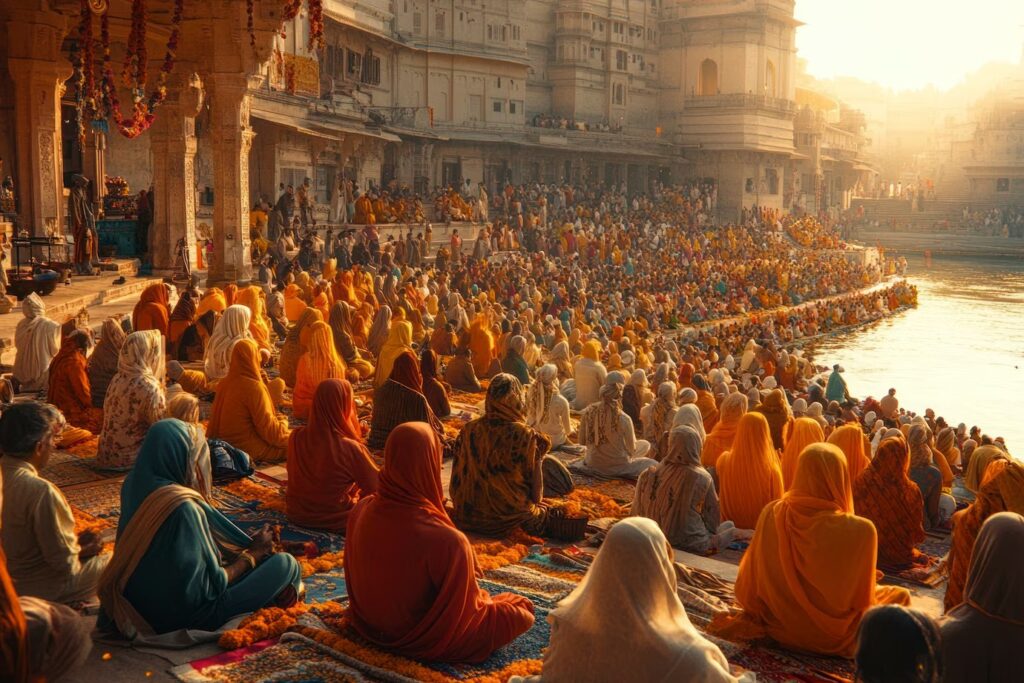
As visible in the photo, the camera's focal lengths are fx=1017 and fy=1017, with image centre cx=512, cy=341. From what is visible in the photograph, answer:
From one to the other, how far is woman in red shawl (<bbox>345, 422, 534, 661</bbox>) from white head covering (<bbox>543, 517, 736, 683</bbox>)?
1004 millimetres

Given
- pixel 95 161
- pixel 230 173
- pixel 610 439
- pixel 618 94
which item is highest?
pixel 618 94

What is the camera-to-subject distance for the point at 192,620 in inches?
175

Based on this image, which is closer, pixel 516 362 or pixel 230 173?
pixel 516 362

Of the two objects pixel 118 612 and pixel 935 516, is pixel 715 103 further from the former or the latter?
pixel 118 612

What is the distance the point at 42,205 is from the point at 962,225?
2192 inches

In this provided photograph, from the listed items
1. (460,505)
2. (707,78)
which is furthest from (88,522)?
(707,78)

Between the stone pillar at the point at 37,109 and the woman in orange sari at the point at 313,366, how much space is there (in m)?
8.46

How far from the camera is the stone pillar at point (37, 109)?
593 inches

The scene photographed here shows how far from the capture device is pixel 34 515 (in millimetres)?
4340

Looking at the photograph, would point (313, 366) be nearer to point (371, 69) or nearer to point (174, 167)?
point (174, 167)

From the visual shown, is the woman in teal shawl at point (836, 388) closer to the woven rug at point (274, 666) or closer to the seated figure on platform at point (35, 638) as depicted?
the woven rug at point (274, 666)

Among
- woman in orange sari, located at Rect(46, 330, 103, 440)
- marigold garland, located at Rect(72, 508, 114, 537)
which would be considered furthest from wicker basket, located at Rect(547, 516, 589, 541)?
woman in orange sari, located at Rect(46, 330, 103, 440)

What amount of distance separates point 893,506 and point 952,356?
2119 cm

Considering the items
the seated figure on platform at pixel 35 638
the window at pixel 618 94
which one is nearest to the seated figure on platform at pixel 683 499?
the seated figure on platform at pixel 35 638
